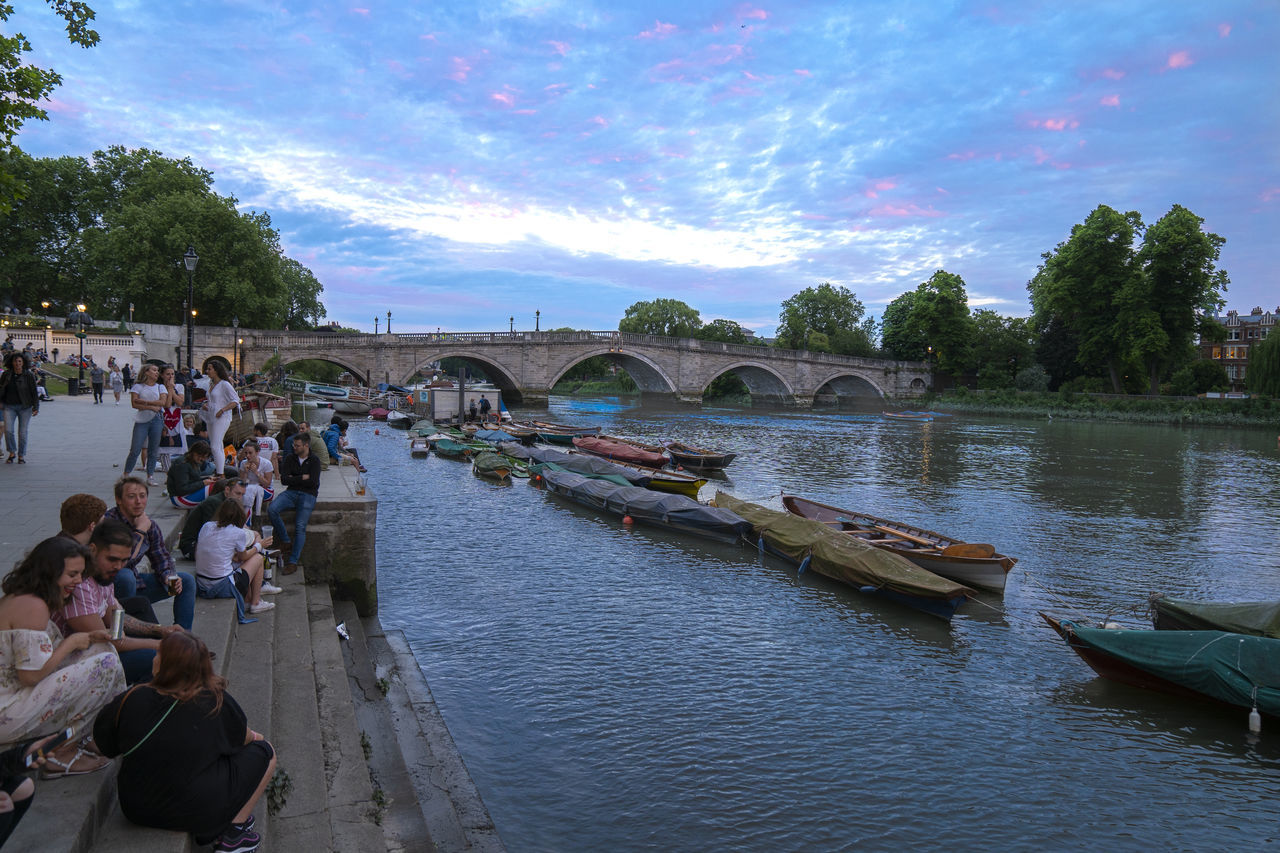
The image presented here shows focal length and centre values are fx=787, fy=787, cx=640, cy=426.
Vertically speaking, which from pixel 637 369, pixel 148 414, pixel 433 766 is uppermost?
pixel 637 369

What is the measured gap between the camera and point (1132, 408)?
182 ft

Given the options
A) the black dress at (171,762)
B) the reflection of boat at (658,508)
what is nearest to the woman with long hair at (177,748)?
the black dress at (171,762)

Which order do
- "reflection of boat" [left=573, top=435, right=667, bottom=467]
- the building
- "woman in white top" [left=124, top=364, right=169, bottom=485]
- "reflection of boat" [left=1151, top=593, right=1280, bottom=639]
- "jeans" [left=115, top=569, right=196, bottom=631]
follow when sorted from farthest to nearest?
the building
"reflection of boat" [left=573, top=435, right=667, bottom=467]
"woman in white top" [left=124, top=364, right=169, bottom=485]
"reflection of boat" [left=1151, top=593, right=1280, bottom=639]
"jeans" [left=115, top=569, right=196, bottom=631]

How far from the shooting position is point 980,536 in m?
17.4

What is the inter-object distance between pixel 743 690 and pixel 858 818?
237cm

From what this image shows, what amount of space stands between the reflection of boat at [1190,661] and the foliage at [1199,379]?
6423 cm

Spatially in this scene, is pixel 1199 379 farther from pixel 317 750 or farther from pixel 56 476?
pixel 317 750

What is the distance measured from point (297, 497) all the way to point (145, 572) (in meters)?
3.11

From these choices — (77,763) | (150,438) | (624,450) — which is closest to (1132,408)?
(624,450)

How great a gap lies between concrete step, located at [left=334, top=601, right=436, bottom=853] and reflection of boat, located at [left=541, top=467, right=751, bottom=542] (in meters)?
8.14

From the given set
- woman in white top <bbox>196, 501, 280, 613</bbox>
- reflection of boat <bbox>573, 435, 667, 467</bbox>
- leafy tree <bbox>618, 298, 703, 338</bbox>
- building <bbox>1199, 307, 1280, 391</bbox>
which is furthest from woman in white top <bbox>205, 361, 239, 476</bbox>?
building <bbox>1199, 307, 1280, 391</bbox>

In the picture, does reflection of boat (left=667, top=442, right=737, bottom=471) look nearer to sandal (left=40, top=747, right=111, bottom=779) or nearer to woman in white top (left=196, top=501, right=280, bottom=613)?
woman in white top (left=196, top=501, right=280, bottom=613)

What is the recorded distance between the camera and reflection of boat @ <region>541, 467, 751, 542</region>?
51.3ft

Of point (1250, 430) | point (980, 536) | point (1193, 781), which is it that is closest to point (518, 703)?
point (1193, 781)
